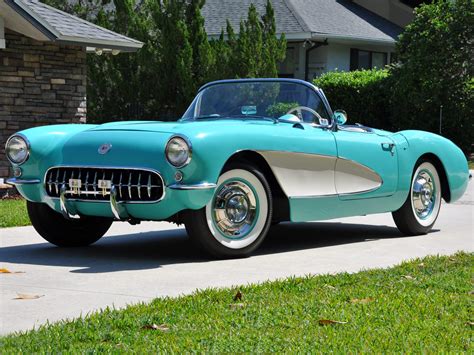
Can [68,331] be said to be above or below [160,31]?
below

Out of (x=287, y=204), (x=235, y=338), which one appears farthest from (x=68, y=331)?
(x=287, y=204)

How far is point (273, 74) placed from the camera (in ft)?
77.5

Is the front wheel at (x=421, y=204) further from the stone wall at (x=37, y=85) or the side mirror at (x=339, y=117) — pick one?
the stone wall at (x=37, y=85)

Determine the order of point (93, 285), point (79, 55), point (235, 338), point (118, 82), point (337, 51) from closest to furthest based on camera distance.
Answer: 1. point (235, 338)
2. point (93, 285)
3. point (79, 55)
4. point (118, 82)
5. point (337, 51)

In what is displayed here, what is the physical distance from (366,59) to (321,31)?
4342mm

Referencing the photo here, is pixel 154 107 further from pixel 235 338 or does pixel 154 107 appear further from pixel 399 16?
pixel 235 338

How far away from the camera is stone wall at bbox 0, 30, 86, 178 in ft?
51.9

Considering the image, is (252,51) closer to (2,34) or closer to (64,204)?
(2,34)

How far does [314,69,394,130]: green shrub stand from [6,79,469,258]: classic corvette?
1689 centimetres

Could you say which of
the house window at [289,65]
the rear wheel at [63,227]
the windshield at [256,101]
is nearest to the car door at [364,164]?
the windshield at [256,101]

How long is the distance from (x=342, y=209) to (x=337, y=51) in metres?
23.8

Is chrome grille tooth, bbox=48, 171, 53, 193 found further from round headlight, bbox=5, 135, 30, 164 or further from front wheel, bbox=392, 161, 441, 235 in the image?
front wheel, bbox=392, 161, 441, 235

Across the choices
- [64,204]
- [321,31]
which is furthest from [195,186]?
[321,31]

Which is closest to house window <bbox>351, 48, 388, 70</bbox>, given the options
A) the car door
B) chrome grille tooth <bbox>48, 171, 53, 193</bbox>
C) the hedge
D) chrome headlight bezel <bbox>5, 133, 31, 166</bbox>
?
the hedge
